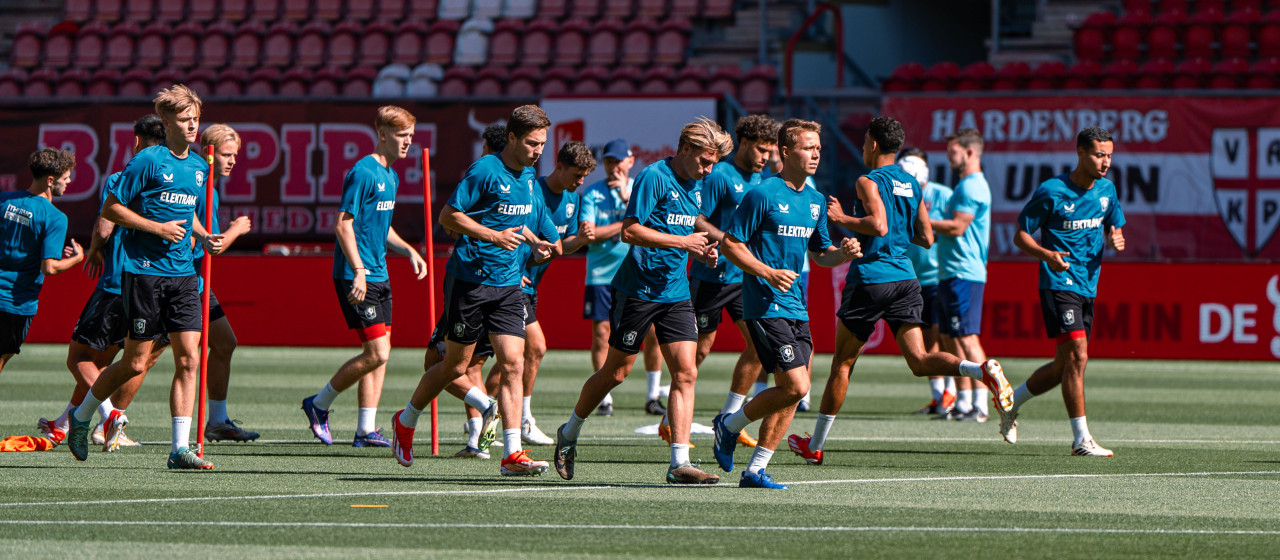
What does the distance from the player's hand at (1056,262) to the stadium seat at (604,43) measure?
700 inches

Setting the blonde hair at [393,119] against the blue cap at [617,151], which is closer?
the blonde hair at [393,119]

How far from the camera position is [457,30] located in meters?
29.1

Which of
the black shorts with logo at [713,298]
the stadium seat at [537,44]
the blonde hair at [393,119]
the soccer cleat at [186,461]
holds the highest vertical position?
the stadium seat at [537,44]

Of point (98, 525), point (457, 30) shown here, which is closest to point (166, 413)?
point (98, 525)

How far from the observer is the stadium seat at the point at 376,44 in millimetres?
29125

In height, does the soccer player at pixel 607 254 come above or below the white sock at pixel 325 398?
above

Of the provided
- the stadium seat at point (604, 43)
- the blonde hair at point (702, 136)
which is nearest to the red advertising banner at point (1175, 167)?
the stadium seat at point (604, 43)

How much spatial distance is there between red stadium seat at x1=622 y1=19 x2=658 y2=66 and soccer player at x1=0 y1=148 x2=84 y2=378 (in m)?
17.7

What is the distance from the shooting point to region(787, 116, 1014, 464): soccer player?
33.3ft

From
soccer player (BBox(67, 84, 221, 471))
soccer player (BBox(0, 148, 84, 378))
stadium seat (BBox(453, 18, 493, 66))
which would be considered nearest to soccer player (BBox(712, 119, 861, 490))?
soccer player (BBox(67, 84, 221, 471))

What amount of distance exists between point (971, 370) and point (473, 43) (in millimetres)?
19443

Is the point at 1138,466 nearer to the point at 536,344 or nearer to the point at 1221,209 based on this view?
the point at 536,344

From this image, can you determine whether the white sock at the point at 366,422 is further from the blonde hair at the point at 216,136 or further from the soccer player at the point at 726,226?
the soccer player at the point at 726,226

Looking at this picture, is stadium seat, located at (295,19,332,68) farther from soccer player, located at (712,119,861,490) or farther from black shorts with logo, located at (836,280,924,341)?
soccer player, located at (712,119,861,490)
